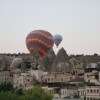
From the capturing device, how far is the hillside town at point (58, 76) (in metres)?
62.7

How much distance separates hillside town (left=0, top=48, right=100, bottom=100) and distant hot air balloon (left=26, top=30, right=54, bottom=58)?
87 cm

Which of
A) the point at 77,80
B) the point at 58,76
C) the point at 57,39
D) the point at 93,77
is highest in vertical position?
the point at 57,39

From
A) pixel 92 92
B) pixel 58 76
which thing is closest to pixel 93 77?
pixel 58 76

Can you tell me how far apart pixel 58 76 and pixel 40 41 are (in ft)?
34.8

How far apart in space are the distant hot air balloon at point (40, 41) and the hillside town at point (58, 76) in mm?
874

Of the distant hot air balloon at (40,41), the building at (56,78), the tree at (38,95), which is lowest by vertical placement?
the tree at (38,95)

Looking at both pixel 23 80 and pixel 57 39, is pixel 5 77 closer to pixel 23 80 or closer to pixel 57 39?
pixel 23 80

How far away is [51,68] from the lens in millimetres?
90250

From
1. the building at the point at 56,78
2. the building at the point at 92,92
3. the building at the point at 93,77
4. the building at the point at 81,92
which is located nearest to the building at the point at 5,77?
the building at the point at 56,78

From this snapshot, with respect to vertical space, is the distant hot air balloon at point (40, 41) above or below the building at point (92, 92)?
above

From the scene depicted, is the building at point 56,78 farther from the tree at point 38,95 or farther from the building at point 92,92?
the building at point 92,92

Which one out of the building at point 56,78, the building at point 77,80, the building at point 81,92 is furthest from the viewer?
the building at point 56,78

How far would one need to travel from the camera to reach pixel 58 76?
79500 millimetres

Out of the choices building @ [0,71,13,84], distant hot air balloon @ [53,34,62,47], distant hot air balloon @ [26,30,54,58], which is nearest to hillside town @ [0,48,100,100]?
building @ [0,71,13,84]
